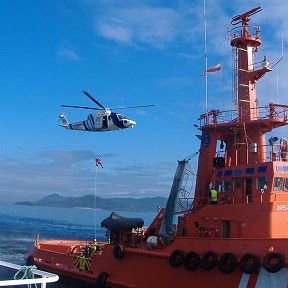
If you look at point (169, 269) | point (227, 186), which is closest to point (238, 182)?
Answer: point (227, 186)

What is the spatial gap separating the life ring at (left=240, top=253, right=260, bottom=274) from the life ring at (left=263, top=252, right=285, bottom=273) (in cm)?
27

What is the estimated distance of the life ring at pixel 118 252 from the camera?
18250 mm

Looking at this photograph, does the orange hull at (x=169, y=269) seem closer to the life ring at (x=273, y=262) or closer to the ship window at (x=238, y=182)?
the life ring at (x=273, y=262)

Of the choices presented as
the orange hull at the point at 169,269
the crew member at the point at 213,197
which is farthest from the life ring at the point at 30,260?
the crew member at the point at 213,197

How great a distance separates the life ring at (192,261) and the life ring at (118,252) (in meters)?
3.12

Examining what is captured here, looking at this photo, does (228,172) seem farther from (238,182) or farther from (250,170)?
(250,170)

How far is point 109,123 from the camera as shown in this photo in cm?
2386

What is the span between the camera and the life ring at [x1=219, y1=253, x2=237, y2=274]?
14812mm

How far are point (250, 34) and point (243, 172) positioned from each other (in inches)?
234

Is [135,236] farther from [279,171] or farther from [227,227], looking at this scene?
[279,171]

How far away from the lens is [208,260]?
15547 mm

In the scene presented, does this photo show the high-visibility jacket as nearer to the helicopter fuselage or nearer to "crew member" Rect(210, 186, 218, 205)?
"crew member" Rect(210, 186, 218, 205)

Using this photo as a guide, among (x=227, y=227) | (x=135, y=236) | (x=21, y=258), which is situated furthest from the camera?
(x=21, y=258)

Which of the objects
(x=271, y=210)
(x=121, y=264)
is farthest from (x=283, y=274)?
(x=121, y=264)
